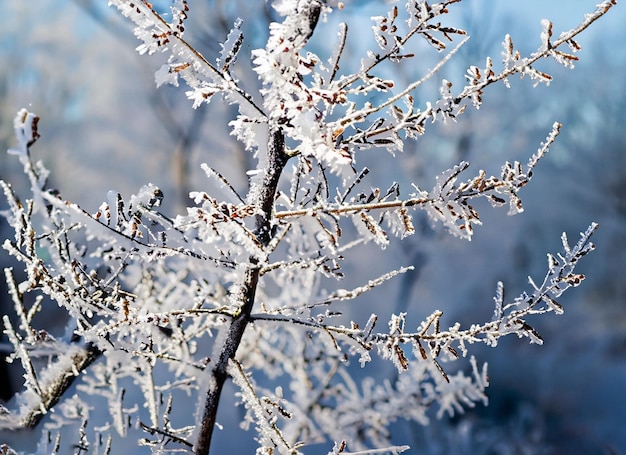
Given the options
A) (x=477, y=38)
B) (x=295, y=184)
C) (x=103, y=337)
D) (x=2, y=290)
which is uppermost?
(x=477, y=38)

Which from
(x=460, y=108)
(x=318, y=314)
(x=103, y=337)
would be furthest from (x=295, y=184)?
(x=103, y=337)

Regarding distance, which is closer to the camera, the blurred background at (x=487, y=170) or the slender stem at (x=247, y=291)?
the slender stem at (x=247, y=291)

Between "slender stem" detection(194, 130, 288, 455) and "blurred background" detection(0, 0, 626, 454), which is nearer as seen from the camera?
"slender stem" detection(194, 130, 288, 455)

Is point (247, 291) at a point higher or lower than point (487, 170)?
lower

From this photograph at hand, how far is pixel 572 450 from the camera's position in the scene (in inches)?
313

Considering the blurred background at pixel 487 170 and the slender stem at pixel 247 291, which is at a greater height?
the blurred background at pixel 487 170

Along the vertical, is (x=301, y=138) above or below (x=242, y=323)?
above

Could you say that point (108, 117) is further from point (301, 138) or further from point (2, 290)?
point (301, 138)

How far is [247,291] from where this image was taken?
145 cm

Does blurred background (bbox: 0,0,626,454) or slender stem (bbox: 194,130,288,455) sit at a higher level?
blurred background (bbox: 0,0,626,454)

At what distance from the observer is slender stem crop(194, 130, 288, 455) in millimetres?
1380

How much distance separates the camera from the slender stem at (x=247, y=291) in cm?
138

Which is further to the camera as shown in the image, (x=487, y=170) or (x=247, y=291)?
(x=487, y=170)

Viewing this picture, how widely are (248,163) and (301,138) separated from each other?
700 centimetres
